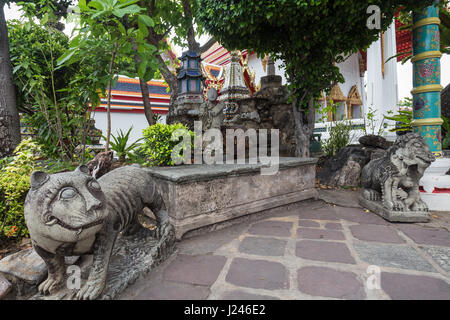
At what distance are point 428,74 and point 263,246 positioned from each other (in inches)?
151

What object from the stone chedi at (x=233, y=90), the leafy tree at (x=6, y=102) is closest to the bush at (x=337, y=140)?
the stone chedi at (x=233, y=90)

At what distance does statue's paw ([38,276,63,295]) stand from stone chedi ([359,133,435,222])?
3545 mm

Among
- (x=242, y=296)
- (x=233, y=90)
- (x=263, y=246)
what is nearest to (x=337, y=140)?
(x=233, y=90)

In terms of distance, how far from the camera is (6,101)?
3.32 m

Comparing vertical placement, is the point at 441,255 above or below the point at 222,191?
below

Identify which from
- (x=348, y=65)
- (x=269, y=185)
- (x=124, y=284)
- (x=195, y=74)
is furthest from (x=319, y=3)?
(x=348, y=65)

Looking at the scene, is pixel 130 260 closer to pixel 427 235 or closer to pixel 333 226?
pixel 333 226

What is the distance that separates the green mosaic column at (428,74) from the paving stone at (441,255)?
213 cm

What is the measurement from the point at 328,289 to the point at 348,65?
49.4 ft

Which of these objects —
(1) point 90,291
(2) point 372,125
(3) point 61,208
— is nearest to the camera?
(3) point 61,208

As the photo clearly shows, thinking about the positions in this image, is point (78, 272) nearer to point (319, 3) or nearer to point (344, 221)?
point (344, 221)

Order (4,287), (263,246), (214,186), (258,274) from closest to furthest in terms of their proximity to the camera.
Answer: (4,287), (258,274), (263,246), (214,186)

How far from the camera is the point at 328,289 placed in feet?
5.55

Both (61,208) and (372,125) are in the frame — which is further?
(372,125)
